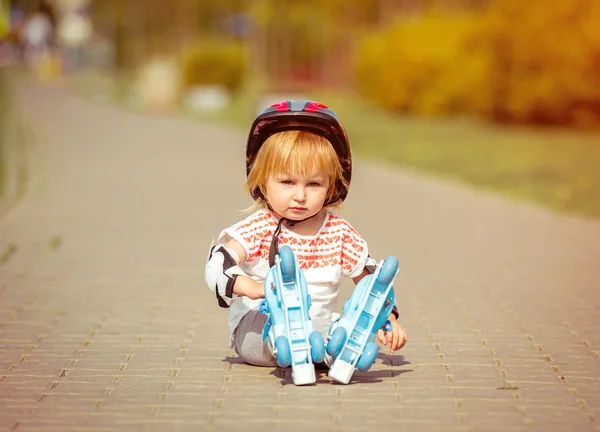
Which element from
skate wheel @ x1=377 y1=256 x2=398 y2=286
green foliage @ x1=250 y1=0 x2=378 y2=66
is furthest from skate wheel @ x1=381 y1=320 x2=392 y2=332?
green foliage @ x1=250 y1=0 x2=378 y2=66

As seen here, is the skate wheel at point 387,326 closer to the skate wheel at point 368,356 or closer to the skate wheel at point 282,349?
the skate wheel at point 368,356

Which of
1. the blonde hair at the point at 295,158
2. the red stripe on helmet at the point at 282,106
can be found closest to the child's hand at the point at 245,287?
the blonde hair at the point at 295,158

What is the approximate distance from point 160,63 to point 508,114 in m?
11.2

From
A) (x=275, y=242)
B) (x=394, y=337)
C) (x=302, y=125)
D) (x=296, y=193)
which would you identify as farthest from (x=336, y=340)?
(x=302, y=125)

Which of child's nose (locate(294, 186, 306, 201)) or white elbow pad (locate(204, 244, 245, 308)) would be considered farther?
child's nose (locate(294, 186, 306, 201))

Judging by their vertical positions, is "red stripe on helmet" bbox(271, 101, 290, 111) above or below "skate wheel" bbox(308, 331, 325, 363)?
above

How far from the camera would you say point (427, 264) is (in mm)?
8477

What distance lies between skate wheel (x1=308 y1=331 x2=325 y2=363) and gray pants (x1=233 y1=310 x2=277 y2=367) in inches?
17.9

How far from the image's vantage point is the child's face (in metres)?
4.92

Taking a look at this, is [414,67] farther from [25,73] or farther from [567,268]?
[25,73]

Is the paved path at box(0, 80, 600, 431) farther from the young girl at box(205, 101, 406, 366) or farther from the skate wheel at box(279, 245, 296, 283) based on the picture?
the skate wheel at box(279, 245, 296, 283)

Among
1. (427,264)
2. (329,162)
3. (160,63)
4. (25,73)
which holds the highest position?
(329,162)

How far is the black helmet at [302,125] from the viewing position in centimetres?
490

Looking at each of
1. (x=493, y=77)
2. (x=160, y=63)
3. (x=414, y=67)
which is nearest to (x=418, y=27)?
(x=414, y=67)
